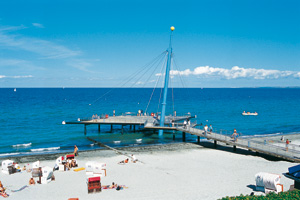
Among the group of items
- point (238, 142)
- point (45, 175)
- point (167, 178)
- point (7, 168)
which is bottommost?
point (167, 178)

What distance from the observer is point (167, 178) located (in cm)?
2281

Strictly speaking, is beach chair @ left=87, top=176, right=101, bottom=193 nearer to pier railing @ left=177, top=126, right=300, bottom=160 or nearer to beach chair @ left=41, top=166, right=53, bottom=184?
beach chair @ left=41, top=166, right=53, bottom=184

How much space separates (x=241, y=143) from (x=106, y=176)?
16.5 meters

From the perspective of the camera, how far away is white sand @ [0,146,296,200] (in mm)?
19250

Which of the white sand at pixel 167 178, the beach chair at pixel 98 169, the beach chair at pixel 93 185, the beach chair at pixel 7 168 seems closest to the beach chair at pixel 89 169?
the beach chair at pixel 98 169

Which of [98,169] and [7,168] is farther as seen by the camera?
[7,168]

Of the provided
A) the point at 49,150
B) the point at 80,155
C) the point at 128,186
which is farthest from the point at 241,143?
the point at 49,150

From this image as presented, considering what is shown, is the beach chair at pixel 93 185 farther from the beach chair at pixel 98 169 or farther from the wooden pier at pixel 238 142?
the wooden pier at pixel 238 142

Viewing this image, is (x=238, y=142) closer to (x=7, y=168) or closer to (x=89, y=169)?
(x=89, y=169)

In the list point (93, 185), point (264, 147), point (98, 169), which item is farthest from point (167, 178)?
point (264, 147)

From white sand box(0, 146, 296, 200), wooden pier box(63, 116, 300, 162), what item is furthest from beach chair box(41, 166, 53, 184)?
wooden pier box(63, 116, 300, 162)

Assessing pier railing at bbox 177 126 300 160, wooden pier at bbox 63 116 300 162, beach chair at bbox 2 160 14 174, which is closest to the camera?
beach chair at bbox 2 160 14 174

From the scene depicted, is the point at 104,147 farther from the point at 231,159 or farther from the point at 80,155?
the point at 231,159

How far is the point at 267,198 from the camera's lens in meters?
13.6
